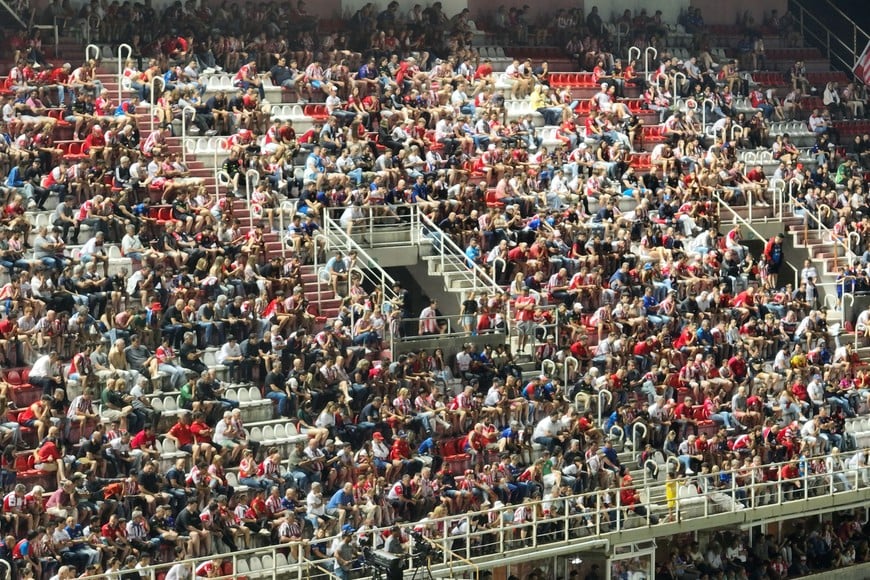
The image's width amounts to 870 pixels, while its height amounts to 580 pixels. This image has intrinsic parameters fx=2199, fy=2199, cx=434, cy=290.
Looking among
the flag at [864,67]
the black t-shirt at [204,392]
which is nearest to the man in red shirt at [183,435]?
the black t-shirt at [204,392]

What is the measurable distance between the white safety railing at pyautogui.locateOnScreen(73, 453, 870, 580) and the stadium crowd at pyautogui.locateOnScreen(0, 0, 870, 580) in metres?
0.16

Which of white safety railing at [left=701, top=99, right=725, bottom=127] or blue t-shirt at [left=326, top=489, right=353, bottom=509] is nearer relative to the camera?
blue t-shirt at [left=326, top=489, right=353, bottom=509]

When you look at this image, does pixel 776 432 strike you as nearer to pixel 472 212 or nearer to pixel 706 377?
pixel 706 377

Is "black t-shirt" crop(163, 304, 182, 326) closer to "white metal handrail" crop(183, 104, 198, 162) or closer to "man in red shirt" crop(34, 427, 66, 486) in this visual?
"man in red shirt" crop(34, 427, 66, 486)

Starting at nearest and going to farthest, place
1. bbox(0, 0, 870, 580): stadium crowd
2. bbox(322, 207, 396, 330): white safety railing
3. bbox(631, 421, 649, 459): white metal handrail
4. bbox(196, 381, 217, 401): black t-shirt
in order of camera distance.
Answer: bbox(0, 0, 870, 580): stadium crowd, bbox(196, 381, 217, 401): black t-shirt, bbox(631, 421, 649, 459): white metal handrail, bbox(322, 207, 396, 330): white safety railing

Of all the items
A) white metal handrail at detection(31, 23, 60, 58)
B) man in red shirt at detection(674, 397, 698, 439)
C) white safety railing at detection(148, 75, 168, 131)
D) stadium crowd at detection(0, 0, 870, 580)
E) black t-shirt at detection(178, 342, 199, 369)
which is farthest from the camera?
white metal handrail at detection(31, 23, 60, 58)

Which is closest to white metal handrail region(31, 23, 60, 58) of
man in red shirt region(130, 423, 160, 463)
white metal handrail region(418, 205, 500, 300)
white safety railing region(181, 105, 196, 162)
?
white safety railing region(181, 105, 196, 162)

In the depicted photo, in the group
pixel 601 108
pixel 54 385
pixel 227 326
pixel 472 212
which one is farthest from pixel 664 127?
pixel 54 385

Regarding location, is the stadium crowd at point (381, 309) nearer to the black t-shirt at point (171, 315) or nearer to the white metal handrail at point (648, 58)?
the black t-shirt at point (171, 315)

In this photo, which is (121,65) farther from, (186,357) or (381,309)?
(186,357)

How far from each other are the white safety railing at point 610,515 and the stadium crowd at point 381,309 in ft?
0.53

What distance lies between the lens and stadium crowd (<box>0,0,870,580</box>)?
104ft

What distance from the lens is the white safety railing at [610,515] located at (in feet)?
106

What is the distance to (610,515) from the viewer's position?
35.2m
